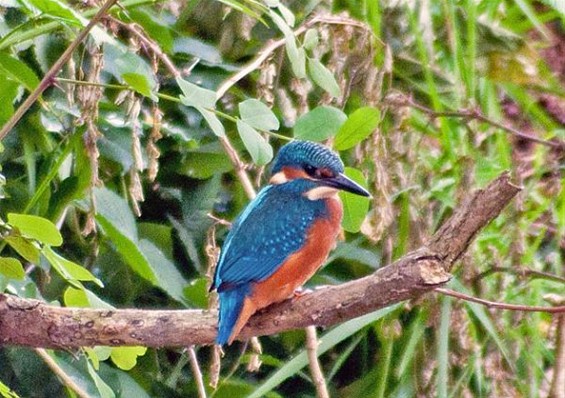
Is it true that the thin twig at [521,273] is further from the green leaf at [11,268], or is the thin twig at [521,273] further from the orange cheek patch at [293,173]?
the green leaf at [11,268]

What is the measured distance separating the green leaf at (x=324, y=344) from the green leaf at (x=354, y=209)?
1.36 feet

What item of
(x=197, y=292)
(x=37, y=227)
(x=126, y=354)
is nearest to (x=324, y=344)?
(x=197, y=292)

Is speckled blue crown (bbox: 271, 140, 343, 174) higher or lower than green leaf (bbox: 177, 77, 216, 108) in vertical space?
lower

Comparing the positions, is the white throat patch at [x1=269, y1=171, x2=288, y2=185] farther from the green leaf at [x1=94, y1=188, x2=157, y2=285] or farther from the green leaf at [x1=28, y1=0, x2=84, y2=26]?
the green leaf at [x1=28, y1=0, x2=84, y2=26]

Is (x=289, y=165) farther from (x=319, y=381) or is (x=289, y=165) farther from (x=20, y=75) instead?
(x=20, y=75)

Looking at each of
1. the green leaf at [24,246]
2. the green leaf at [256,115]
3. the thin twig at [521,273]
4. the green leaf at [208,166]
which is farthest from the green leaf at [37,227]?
the thin twig at [521,273]

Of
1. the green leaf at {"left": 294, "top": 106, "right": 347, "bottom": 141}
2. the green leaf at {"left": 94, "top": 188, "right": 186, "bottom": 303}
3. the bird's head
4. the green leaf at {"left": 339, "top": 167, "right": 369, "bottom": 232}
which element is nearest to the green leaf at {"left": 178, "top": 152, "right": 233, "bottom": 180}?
the green leaf at {"left": 94, "top": 188, "right": 186, "bottom": 303}

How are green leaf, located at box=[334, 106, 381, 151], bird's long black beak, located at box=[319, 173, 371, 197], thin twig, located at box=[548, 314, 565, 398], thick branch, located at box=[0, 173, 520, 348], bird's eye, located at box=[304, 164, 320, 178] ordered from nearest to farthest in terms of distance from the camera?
thick branch, located at box=[0, 173, 520, 348] < green leaf, located at box=[334, 106, 381, 151] < bird's long black beak, located at box=[319, 173, 371, 197] < bird's eye, located at box=[304, 164, 320, 178] < thin twig, located at box=[548, 314, 565, 398]

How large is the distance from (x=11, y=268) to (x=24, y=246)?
1.4 inches

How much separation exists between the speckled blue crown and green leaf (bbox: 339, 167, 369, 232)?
4 cm

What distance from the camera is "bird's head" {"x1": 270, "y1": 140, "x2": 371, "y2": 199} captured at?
1.51 metres

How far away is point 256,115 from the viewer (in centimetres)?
126

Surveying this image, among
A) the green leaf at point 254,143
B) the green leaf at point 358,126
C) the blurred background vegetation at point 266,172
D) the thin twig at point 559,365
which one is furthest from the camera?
the thin twig at point 559,365

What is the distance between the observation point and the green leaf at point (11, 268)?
125cm
